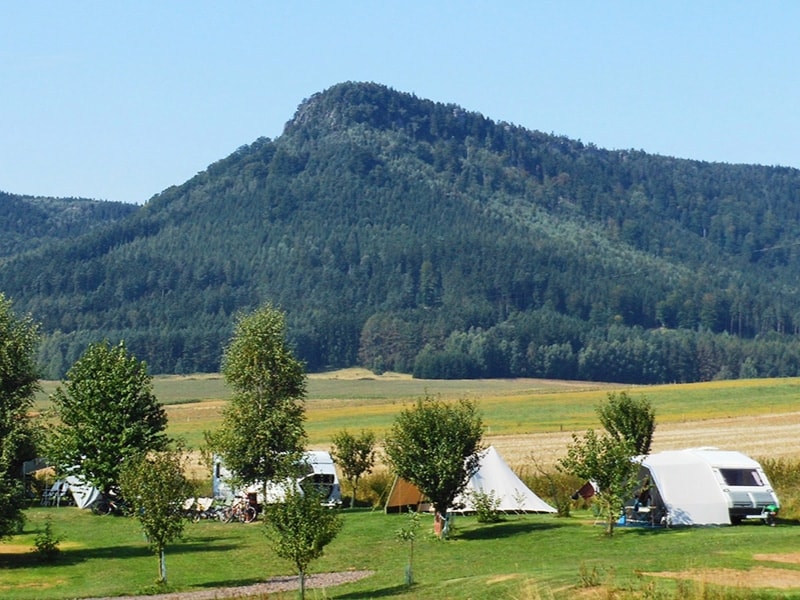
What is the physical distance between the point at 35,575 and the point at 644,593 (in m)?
20.5

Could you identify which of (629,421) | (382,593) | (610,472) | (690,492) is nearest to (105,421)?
(629,421)

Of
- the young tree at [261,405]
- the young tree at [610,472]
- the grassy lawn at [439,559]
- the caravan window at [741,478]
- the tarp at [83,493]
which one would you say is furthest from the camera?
the tarp at [83,493]

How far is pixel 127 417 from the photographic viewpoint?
5312 cm

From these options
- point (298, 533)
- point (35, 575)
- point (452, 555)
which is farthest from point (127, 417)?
point (298, 533)

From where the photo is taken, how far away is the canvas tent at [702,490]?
40.3 meters

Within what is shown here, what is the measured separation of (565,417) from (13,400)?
5531 centimetres

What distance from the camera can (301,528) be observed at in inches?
1243

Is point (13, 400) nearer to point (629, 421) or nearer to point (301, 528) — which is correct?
point (301, 528)

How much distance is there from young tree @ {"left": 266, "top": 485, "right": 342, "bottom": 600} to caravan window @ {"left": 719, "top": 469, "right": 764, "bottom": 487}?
14353 mm

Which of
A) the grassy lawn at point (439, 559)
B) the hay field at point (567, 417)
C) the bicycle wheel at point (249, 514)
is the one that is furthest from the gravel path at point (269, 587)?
the hay field at point (567, 417)

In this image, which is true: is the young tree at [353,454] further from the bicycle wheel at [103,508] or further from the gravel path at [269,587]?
the gravel path at [269,587]

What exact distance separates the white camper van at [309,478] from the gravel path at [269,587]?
45.3ft

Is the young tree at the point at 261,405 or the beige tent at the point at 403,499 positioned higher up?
the young tree at the point at 261,405

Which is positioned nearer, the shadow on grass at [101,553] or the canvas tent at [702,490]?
the canvas tent at [702,490]
